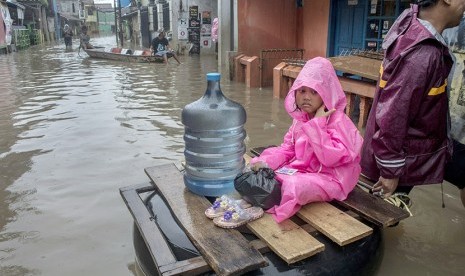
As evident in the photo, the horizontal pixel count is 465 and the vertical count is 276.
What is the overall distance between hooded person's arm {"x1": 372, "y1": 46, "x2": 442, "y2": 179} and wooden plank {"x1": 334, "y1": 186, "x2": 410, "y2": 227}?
217mm

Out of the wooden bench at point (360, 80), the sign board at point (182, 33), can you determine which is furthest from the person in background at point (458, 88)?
the sign board at point (182, 33)

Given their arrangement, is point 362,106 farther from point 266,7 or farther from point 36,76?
point 36,76

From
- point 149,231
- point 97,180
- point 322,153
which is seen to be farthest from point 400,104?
point 97,180

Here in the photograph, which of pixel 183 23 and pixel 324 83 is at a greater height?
pixel 183 23

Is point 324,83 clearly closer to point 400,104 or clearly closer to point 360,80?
point 400,104

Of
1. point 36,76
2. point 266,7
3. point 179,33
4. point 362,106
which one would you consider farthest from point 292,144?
point 179,33

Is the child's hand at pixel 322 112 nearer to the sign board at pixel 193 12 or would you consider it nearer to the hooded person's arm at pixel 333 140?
the hooded person's arm at pixel 333 140

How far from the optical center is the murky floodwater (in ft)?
10.6

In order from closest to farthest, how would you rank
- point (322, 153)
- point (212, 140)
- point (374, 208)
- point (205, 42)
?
point (322, 153) < point (374, 208) < point (212, 140) < point (205, 42)

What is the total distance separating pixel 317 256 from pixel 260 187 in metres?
0.53

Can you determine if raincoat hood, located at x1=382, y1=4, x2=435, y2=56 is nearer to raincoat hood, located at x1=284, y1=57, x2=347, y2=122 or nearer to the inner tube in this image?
raincoat hood, located at x1=284, y1=57, x2=347, y2=122

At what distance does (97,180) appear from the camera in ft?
15.8

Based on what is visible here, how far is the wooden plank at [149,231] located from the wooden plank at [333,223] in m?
0.91

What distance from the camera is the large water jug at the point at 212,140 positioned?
278 centimetres
